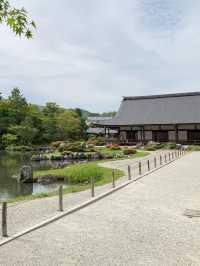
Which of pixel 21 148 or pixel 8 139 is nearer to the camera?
pixel 21 148

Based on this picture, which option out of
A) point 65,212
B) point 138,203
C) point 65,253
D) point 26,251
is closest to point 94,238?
point 65,253

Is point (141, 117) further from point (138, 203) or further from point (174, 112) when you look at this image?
point (138, 203)

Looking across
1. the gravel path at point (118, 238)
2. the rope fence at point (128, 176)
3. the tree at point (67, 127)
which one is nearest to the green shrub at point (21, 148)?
the tree at point (67, 127)

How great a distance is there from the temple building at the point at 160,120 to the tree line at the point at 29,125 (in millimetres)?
11972

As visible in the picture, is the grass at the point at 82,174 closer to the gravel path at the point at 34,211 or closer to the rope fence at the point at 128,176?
the rope fence at the point at 128,176

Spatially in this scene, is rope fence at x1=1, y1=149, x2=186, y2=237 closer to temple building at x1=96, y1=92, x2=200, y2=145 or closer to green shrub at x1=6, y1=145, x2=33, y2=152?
temple building at x1=96, y1=92, x2=200, y2=145

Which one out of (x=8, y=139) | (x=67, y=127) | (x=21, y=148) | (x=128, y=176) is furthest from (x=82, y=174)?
(x=67, y=127)

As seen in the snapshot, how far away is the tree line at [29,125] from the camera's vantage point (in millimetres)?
56406

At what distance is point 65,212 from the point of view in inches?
380

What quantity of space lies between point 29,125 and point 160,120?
22.8 metres

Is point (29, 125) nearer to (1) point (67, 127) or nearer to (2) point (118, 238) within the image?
(1) point (67, 127)

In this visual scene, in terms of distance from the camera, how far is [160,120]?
1954 inches

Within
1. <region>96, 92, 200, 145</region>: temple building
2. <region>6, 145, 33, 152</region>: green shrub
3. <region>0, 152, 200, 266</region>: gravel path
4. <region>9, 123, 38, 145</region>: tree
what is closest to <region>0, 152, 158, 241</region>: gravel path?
<region>0, 152, 200, 266</region>: gravel path

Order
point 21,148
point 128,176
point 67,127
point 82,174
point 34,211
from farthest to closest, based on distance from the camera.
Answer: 1. point 67,127
2. point 21,148
3. point 82,174
4. point 128,176
5. point 34,211
